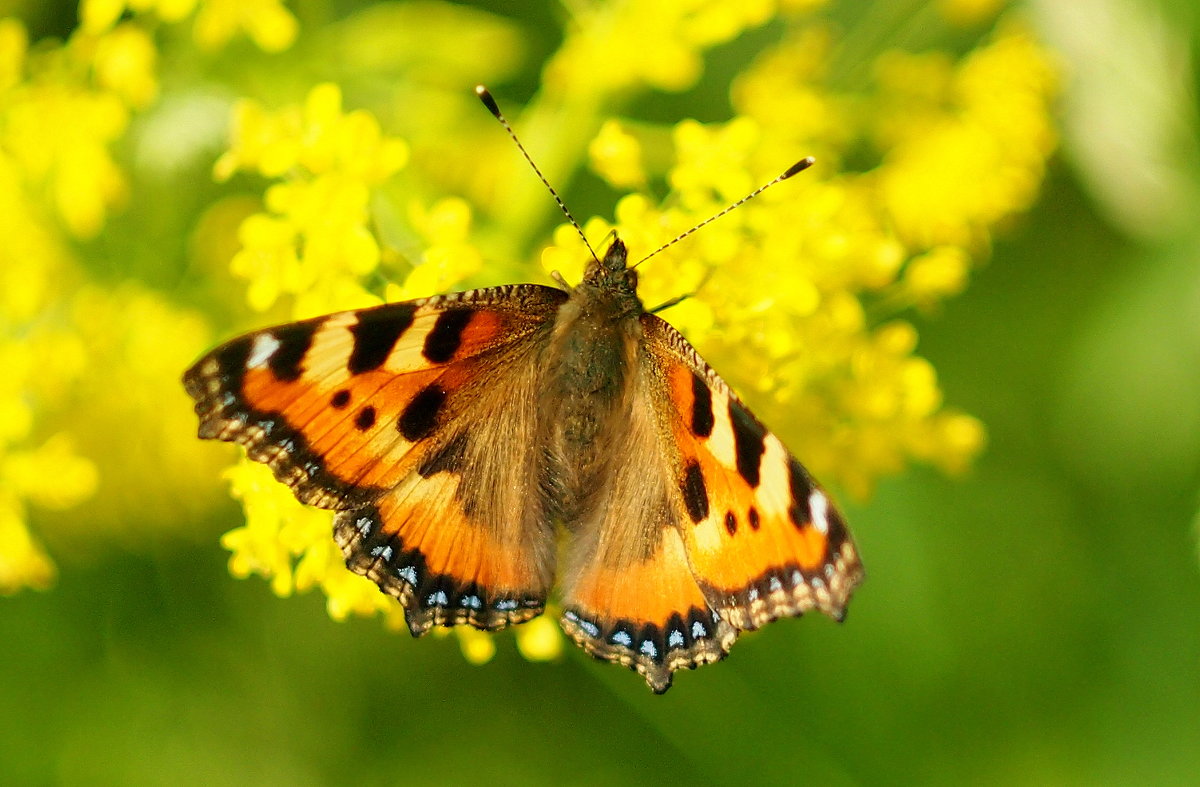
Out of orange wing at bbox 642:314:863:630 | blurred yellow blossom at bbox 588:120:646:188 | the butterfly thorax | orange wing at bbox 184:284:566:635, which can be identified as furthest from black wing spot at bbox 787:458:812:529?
blurred yellow blossom at bbox 588:120:646:188

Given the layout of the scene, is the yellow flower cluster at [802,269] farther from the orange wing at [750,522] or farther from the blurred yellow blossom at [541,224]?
the orange wing at [750,522]

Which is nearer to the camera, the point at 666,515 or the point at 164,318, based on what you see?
the point at 666,515

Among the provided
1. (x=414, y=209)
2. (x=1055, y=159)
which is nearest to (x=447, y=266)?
(x=414, y=209)

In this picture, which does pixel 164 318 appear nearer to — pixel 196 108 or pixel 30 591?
pixel 196 108

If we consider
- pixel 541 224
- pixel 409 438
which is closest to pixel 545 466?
pixel 409 438

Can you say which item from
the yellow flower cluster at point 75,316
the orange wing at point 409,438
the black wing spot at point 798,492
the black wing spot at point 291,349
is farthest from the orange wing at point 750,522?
the yellow flower cluster at point 75,316

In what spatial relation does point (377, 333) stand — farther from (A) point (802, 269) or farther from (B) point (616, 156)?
(A) point (802, 269)
